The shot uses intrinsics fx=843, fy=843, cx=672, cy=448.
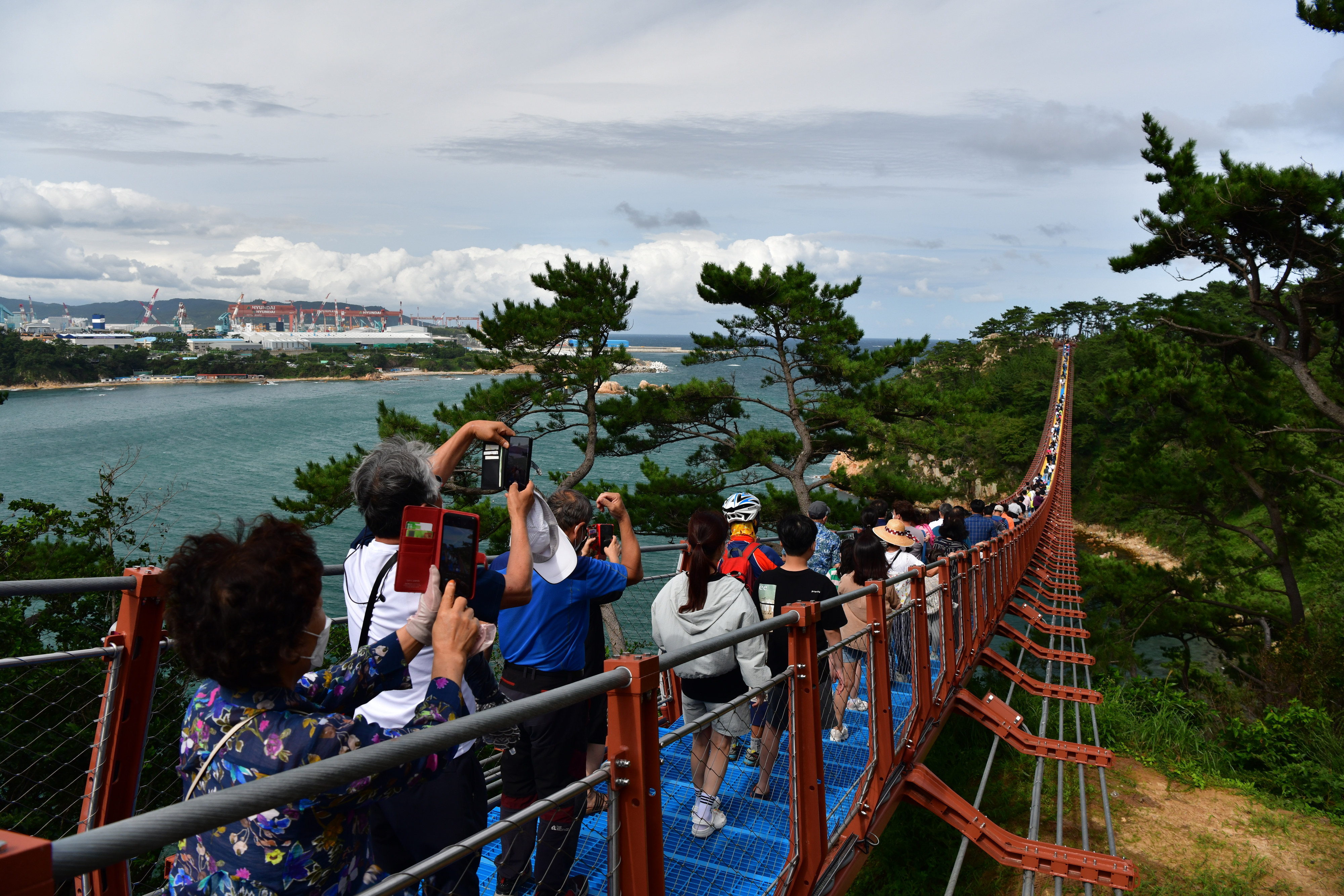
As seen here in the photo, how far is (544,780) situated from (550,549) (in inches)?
25.1

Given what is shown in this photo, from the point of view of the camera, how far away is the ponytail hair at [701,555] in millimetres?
2752

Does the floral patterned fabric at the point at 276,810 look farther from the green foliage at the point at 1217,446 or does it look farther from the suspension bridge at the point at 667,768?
the green foliage at the point at 1217,446

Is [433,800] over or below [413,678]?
below

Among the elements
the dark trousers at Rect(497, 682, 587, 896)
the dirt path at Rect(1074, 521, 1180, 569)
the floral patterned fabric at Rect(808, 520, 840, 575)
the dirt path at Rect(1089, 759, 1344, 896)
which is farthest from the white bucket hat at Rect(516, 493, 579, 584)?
the dirt path at Rect(1074, 521, 1180, 569)

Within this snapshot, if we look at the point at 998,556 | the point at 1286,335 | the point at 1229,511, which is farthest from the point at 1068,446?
the point at 998,556

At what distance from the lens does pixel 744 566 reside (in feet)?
11.3

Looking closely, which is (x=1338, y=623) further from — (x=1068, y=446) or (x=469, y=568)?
(x=469, y=568)

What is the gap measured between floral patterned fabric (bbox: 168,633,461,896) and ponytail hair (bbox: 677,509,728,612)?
1.50 meters

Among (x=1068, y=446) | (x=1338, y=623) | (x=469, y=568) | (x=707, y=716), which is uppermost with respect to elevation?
(x=469, y=568)

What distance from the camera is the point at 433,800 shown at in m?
1.75

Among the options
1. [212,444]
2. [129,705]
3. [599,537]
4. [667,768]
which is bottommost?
[212,444]

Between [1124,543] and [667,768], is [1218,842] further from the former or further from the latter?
[1124,543]

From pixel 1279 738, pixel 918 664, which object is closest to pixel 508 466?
pixel 918 664

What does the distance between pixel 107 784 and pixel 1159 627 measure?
67.6 feet
